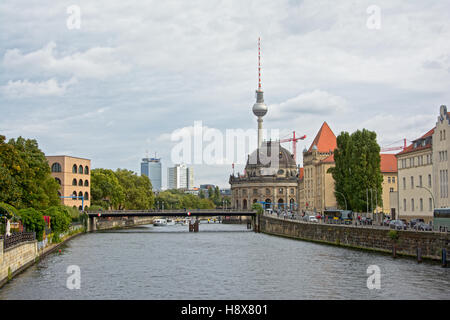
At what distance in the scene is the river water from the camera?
4131cm

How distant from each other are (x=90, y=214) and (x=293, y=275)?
91114 mm

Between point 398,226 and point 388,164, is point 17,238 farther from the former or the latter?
point 388,164

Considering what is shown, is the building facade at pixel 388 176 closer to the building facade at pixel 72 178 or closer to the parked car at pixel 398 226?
the parked car at pixel 398 226

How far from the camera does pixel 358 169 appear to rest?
94688 millimetres

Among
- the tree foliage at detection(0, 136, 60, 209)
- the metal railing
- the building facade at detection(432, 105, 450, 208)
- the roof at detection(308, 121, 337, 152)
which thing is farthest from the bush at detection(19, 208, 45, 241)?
the roof at detection(308, 121, 337, 152)

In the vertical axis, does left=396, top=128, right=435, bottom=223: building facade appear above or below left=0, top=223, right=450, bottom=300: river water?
above

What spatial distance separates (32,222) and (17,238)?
11.4m

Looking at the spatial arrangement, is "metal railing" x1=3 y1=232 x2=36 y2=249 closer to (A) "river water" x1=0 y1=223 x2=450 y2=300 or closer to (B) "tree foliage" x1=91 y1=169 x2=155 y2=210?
(A) "river water" x1=0 y1=223 x2=450 y2=300

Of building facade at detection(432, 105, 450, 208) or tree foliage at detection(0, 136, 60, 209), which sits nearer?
tree foliage at detection(0, 136, 60, 209)

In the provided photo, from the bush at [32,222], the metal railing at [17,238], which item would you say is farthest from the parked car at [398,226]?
the metal railing at [17,238]

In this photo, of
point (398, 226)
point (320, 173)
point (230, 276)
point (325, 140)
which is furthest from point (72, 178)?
point (230, 276)

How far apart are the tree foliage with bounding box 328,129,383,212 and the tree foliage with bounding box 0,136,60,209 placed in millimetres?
46389
